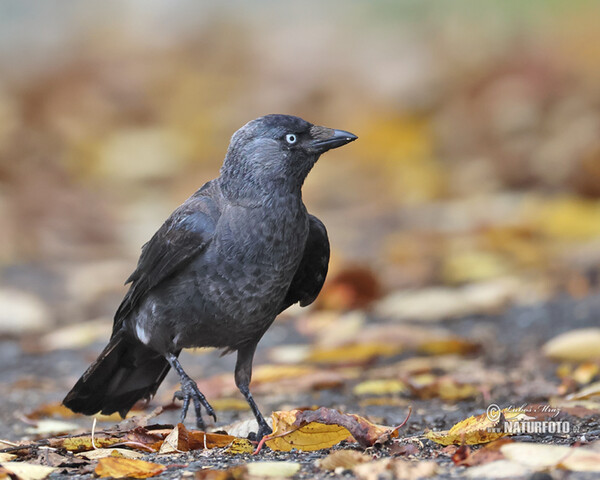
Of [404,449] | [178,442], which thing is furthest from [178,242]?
[404,449]

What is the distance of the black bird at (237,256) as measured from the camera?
3.54 metres

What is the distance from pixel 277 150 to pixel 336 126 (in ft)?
23.9

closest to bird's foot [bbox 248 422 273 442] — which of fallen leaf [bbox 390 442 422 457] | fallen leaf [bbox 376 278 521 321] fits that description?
fallen leaf [bbox 390 442 422 457]

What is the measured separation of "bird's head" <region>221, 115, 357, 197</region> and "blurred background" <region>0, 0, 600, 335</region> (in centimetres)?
279

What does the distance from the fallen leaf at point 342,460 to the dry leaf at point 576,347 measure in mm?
2391

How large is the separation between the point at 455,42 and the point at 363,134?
9.83ft

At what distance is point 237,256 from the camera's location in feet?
11.6

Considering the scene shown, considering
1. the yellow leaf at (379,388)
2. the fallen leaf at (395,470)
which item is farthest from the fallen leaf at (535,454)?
the yellow leaf at (379,388)

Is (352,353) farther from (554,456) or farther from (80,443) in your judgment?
(554,456)

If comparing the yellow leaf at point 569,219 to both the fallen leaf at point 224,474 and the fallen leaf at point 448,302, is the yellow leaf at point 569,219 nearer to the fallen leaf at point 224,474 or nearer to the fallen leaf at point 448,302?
the fallen leaf at point 448,302

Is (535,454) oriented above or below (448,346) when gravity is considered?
below

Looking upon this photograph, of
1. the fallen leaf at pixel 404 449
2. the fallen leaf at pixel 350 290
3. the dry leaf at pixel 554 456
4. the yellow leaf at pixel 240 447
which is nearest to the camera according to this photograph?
the dry leaf at pixel 554 456

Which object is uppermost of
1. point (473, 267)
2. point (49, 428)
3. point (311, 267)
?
point (473, 267)

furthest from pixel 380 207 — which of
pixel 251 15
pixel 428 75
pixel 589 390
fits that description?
pixel 251 15
